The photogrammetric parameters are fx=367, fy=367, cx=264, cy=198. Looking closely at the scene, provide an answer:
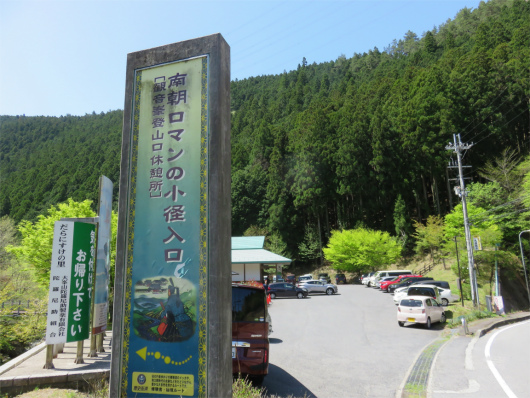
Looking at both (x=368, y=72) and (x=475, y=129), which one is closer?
(x=475, y=129)

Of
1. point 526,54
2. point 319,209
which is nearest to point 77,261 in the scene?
point 319,209

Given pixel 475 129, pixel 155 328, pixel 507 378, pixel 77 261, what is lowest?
pixel 507 378

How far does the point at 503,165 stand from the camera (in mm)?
37656

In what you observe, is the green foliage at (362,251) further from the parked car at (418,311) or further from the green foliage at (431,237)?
the parked car at (418,311)

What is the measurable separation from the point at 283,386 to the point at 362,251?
3547cm

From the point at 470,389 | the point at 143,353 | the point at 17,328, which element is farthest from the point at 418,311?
the point at 17,328

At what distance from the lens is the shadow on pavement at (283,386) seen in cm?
714

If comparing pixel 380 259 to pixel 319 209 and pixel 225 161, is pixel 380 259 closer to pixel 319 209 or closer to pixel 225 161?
pixel 319 209

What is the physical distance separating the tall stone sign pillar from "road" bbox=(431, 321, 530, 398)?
17.3ft

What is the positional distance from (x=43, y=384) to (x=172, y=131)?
5.03 metres

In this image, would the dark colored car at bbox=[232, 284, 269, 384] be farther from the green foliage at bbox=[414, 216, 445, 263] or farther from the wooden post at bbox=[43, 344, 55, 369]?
the green foliage at bbox=[414, 216, 445, 263]

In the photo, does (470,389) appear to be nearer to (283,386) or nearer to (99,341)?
(283,386)

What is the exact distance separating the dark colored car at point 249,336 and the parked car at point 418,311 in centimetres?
1111

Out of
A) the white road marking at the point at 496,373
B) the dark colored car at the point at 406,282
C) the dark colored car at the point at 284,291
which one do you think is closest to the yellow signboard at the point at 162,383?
the white road marking at the point at 496,373
